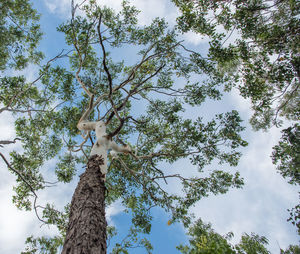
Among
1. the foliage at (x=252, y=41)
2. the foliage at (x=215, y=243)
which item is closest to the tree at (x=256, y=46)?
the foliage at (x=252, y=41)

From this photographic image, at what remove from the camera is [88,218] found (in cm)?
291

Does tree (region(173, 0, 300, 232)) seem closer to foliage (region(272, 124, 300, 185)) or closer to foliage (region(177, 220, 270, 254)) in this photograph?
foliage (region(272, 124, 300, 185))

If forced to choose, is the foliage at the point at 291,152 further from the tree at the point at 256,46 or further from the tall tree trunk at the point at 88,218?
the tall tree trunk at the point at 88,218

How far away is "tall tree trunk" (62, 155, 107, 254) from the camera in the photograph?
246 centimetres

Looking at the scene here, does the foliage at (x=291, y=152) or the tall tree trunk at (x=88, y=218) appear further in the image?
the foliage at (x=291, y=152)

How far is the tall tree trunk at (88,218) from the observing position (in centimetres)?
246

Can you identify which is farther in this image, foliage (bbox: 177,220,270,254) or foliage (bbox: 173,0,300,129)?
foliage (bbox: 173,0,300,129)

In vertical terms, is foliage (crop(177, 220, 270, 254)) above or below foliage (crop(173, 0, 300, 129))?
below

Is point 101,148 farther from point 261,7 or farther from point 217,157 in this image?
point 261,7

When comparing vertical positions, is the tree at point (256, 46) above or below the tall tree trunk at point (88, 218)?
above

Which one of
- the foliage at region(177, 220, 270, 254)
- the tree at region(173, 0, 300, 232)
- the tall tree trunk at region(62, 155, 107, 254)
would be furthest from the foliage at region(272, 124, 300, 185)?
the tall tree trunk at region(62, 155, 107, 254)

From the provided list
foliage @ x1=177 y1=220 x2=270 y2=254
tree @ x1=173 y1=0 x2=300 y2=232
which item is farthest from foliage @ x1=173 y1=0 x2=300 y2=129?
foliage @ x1=177 y1=220 x2=270 y2=254

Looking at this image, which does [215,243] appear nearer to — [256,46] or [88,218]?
[88,218]

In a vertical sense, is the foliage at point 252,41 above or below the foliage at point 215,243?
above
